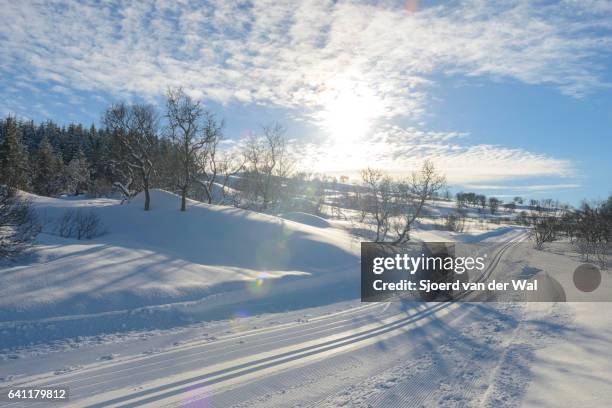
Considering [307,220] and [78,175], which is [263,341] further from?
[78,175]

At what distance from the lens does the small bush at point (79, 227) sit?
76.7 feet

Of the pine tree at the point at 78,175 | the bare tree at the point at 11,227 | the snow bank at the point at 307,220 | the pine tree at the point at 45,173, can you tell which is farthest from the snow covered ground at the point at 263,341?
the pine tree at the point at 78,175

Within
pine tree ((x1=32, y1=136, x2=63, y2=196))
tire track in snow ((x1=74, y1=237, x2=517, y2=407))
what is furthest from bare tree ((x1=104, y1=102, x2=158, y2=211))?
pine tree ((x1=32, y1=136, x2=63, y2=196))

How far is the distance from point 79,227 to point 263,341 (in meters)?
20.7

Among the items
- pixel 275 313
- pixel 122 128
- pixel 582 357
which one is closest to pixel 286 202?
pixel 122 128

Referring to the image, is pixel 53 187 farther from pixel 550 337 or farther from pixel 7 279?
pixel 550 337

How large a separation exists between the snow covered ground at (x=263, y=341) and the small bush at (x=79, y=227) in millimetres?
6109

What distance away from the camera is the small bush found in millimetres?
23375

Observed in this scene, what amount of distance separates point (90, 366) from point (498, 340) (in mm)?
9433

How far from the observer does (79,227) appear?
78.1ft

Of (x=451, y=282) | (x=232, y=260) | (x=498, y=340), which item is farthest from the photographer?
(x=451, y=282)

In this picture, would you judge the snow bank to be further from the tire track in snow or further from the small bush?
the tire track in snow

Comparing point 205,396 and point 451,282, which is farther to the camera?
point 451,282

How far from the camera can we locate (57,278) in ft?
37.1
